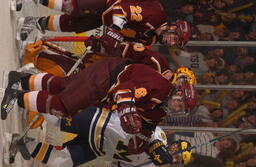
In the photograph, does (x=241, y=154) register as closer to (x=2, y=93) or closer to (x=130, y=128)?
(x=130, y=128)

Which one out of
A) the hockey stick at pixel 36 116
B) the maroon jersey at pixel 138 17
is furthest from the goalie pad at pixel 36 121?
the maroon jersey at pixel 138 17

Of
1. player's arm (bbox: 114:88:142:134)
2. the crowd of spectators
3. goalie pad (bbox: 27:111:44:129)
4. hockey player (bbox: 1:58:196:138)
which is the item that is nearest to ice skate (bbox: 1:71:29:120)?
hockey player (bbox: 1:58:196:138)

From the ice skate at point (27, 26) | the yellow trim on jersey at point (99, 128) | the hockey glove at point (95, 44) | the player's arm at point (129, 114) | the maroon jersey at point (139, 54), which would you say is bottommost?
the yellow trim on jersey at point (99, 128)

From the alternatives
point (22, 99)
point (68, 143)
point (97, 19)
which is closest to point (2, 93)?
point (22, 99)

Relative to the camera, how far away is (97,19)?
3.02 metres

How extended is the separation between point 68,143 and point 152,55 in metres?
0.80

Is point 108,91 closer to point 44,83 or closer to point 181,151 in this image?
point 44,83

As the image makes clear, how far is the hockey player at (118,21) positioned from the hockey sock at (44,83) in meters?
0.41

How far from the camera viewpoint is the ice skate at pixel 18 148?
8.70ft

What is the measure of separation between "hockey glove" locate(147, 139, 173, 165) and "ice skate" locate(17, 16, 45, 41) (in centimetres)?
119

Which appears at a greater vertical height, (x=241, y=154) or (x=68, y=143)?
(x=68, y=143)

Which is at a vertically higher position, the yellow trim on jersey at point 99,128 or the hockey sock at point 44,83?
the hockey sock at point 44,83

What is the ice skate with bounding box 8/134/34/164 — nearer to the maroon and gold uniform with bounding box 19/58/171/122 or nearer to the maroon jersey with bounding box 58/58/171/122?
the maroon and gold uniform with bounding box 19/58/171/122

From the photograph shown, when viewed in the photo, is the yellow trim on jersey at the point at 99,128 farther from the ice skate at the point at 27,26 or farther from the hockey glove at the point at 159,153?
the ice skate at the point at 27,26
